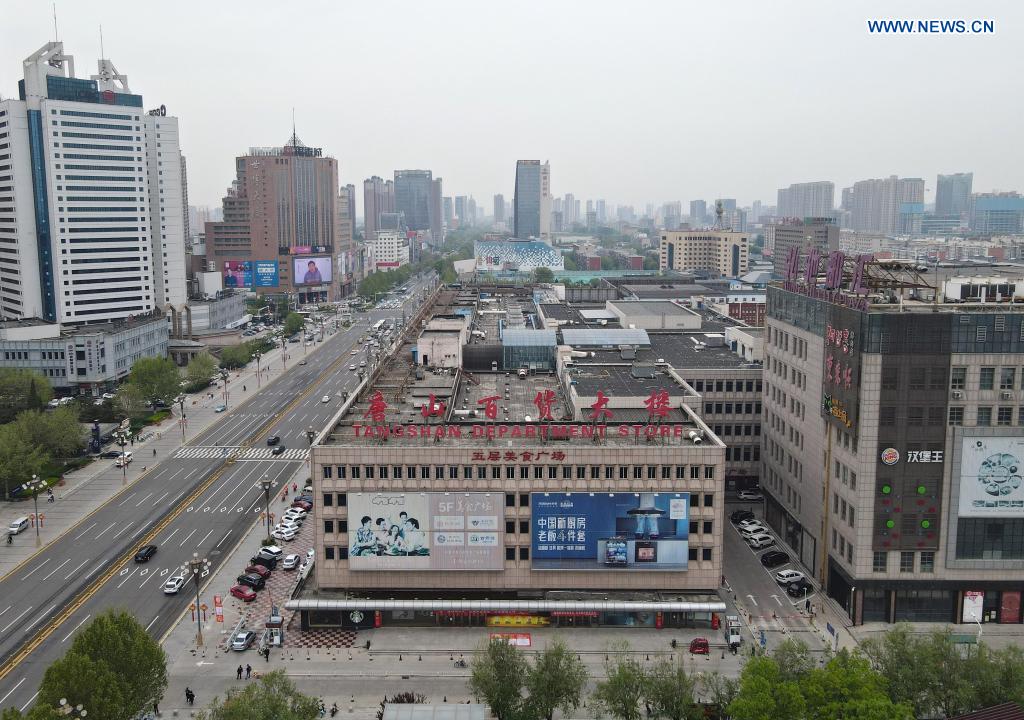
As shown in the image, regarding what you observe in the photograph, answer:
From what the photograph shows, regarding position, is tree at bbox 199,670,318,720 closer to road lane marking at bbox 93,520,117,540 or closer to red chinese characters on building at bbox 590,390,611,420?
red chinese characters on building at bbox 590,390,611,420

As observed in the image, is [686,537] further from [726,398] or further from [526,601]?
[726,398]

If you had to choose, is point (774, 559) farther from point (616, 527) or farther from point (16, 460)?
point (16, 460)

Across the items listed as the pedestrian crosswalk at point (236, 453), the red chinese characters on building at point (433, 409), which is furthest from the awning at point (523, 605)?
the pedestrian crosswalk at point (236, 453)

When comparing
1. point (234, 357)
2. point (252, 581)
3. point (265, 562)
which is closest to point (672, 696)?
point (252, 581)

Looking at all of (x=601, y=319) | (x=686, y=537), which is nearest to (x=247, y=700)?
(x=686, y=537)

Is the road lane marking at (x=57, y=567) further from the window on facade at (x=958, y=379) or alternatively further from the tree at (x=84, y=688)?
the window on facade at (x=958, y=379)
